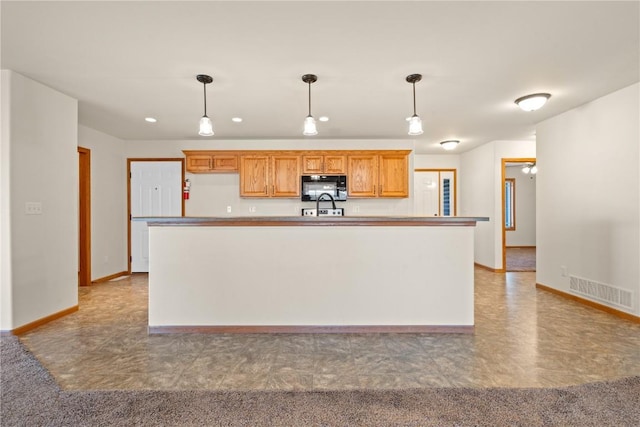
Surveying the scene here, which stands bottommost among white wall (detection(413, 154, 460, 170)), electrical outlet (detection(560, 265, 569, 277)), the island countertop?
electrical outlet (detection(560, 265, 569, 277))

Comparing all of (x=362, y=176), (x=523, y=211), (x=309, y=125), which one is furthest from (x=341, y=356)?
(x=523, y=211)

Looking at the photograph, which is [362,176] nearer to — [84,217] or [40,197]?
[40,197]

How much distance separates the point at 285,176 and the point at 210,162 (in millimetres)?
1304

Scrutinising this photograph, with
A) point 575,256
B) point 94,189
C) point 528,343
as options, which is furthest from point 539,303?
point 94,189

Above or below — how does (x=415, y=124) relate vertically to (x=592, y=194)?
above

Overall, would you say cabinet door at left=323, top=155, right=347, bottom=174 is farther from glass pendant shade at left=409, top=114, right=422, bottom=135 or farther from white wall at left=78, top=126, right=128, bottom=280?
white wall at left=78, top=126, right=128, bottom=280

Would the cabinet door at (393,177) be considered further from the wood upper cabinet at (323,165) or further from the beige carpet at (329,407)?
the beige carpet at (329,407)

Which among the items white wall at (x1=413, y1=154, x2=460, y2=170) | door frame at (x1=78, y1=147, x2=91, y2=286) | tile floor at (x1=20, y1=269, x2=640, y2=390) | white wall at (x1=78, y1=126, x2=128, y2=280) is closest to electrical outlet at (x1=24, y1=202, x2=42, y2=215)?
tile floor at (x1=20, y1=269, x2=640, y2=390)

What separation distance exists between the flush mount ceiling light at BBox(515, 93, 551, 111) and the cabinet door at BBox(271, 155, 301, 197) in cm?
316

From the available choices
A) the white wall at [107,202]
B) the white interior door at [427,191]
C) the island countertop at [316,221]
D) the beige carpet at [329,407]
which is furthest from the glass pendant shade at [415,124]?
the white wall at [107,202]

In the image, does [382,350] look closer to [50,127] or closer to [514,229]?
[50,127]

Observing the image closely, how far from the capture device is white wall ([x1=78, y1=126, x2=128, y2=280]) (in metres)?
4.75

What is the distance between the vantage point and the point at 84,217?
15.0ft

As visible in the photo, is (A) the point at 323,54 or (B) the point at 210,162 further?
(B) the point at 210,162
